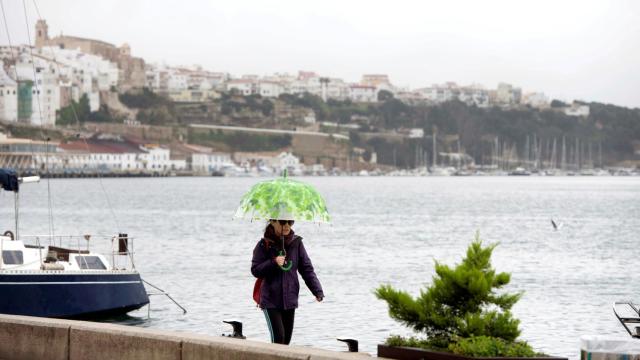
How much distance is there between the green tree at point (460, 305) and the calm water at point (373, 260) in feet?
5.47

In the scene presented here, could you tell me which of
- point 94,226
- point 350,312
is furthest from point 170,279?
point 94,226

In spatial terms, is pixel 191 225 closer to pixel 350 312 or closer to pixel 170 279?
pixel 170 279

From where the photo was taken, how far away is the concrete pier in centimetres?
859

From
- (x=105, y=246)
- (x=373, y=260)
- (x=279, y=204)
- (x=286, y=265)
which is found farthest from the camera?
(x=105, y=246)

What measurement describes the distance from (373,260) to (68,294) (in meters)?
23.4

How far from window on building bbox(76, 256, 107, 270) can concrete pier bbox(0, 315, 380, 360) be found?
34.7 ft

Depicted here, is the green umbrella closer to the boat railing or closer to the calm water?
the calm water

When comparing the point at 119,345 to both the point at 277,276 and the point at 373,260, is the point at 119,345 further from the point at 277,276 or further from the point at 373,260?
the point at 373,260

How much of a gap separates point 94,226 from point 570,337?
47.5m

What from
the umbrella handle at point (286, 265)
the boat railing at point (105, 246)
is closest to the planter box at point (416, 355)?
the umbrella handle at point (286, 265)

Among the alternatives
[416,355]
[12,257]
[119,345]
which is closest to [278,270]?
[119,345]

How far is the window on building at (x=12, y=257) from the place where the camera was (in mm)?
20312

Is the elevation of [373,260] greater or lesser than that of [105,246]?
lesser

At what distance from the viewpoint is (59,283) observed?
20484 mm
